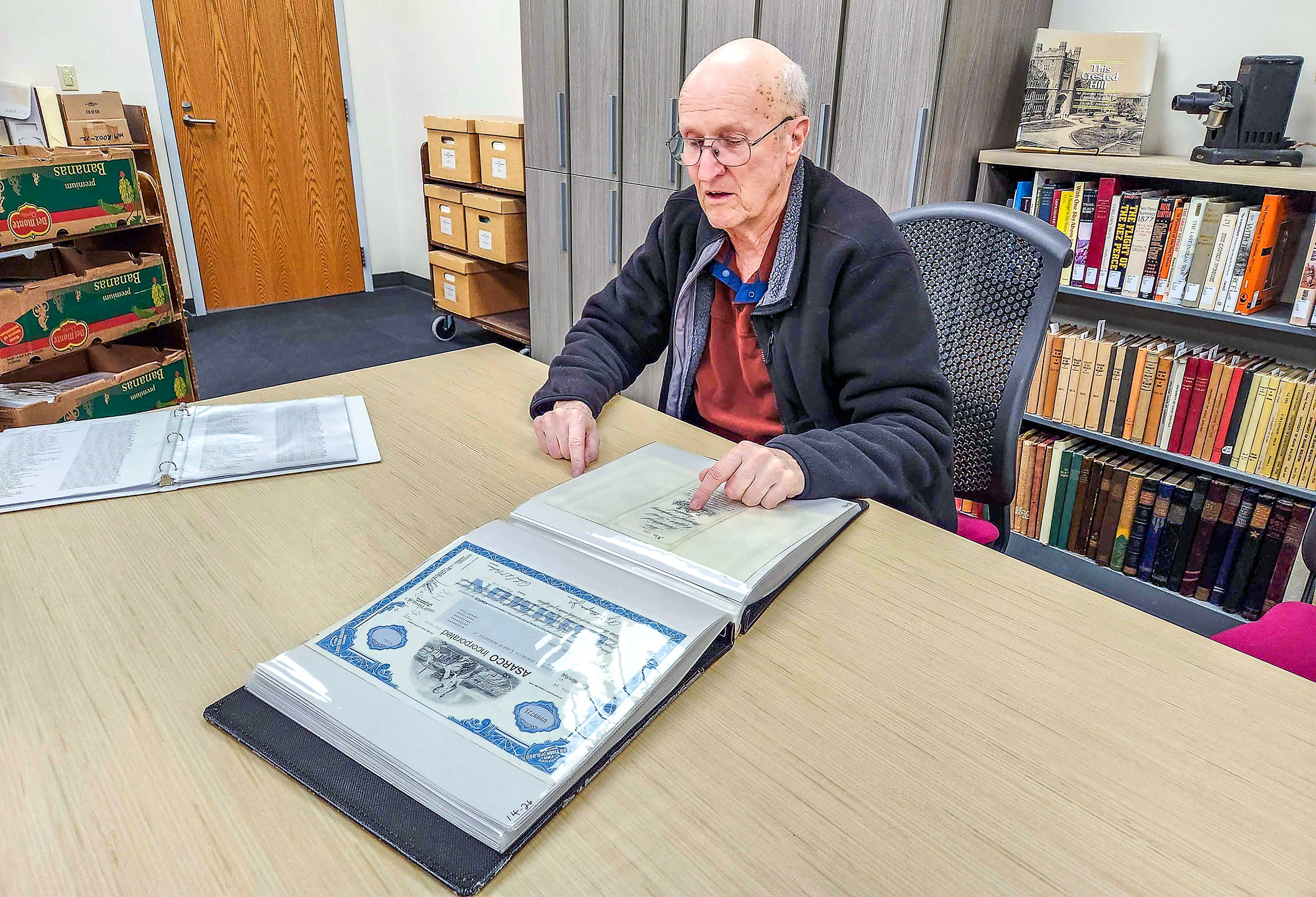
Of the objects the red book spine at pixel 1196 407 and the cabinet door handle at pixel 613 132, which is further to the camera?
the cabinet door handle at pixel 613 132

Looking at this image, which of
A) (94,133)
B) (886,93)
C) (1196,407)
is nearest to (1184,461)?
(1196,407)

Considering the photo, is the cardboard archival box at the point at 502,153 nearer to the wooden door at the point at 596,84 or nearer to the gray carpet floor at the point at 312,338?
the wooden door at the point at 596,84

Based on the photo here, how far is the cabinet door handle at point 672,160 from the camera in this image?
8.71ft

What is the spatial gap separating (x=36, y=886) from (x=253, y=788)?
0.38ft

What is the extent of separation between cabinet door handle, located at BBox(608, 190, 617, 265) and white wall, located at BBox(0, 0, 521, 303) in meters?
1.23

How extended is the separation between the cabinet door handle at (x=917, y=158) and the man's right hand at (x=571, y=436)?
1.34 m

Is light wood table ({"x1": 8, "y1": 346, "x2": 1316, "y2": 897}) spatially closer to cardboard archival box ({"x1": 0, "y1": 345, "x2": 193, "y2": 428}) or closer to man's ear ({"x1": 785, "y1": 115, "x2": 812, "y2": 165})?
man's ear ({"x1": 785, "y1": 115, "x2": 812, "y2": 165})

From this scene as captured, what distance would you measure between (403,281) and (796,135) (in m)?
4.55

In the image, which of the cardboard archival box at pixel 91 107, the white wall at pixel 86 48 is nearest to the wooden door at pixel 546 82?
the cardboard archival box at pixel 91 107

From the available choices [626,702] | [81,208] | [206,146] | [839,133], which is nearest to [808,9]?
[839,133]

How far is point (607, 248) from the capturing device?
10.1ft

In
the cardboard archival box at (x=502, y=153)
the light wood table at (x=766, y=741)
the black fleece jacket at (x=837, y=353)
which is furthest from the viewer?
the cardboard archival box at (x=502, y=153)

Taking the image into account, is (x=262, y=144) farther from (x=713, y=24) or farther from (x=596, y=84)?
(x=713, y=24)

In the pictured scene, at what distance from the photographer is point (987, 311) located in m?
1.23
